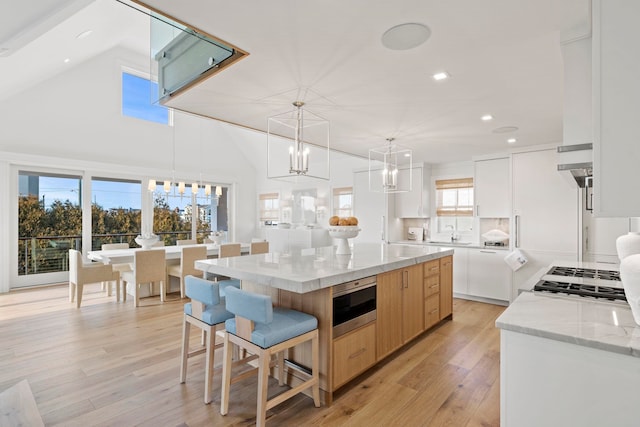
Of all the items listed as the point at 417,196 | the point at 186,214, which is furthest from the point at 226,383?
the point at 186,214

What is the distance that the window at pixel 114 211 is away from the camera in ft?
20.8

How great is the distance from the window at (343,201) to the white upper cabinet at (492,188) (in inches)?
107

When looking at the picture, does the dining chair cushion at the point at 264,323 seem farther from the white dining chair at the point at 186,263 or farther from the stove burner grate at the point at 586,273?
the white dining chair at the point at 186,263

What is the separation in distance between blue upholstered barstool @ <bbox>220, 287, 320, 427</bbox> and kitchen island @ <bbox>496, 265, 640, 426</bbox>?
3.70 feet

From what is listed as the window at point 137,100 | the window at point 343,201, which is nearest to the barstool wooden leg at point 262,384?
the window at point 343,201

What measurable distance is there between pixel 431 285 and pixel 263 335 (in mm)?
2313

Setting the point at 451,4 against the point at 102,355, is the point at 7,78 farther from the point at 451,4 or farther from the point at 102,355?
the point at 451,4

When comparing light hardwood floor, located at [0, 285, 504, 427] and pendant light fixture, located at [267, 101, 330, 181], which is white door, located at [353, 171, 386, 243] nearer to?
pendant light fixture, located at [267, 101, 330, 181]

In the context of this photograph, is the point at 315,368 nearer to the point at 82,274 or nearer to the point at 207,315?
the point at 207,315

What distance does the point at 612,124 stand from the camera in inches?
41.1

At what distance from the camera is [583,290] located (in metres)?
1.89

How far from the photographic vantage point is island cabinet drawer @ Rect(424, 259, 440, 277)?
342cm

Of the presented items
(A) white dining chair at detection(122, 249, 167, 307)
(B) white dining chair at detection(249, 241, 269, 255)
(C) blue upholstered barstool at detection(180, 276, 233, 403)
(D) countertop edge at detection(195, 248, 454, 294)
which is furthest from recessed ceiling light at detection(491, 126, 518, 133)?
(A) white dining chair at detection(122, 249, 167, 307)

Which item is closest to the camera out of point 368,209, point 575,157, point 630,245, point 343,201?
point 575,157
